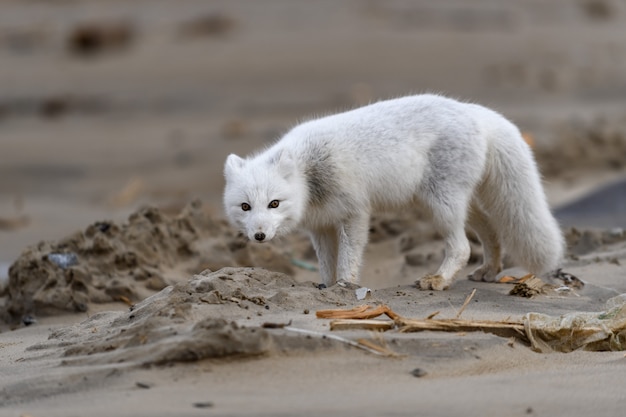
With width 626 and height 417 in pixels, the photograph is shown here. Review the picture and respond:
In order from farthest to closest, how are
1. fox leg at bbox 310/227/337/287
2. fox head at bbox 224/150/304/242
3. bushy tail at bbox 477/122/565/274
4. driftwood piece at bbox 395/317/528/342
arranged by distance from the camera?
fox leg at bbox 310/227/337/287
bushy tail at bbox 477/122/565/274
fox head at bbox 224/150/304/242
driftwood piece at bbox 395/317/528/342

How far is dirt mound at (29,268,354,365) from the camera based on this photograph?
404 centimetres

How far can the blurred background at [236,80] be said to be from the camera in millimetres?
13859

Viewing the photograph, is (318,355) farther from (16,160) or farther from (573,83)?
(573,83)

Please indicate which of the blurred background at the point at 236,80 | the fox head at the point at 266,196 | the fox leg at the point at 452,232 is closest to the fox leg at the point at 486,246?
the fox leg at the point at 452,232

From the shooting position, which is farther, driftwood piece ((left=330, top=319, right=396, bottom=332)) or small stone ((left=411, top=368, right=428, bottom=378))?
driftwood piece ((left=330, top=319, right=396, bottom=332))

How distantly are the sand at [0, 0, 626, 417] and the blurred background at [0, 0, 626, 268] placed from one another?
0.21 feet

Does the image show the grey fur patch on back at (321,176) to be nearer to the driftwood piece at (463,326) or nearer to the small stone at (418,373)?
the driftwood piece at (463,326)

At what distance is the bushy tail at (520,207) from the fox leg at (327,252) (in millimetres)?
1054

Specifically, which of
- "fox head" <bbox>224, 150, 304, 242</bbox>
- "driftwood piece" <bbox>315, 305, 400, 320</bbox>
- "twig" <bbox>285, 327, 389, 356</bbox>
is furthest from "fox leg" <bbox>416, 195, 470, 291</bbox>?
"twig" <bbox>285, 327, 389, 356</bbox>

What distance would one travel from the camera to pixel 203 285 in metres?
4.92

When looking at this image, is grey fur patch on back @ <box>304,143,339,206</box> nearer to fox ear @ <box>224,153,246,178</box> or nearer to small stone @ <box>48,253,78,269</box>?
fox ear @ <box>224,153,246,178</box>

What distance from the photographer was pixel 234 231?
7750mm

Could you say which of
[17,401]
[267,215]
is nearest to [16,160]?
[267,215]

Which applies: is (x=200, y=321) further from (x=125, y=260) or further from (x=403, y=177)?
(x=125, y=260)
